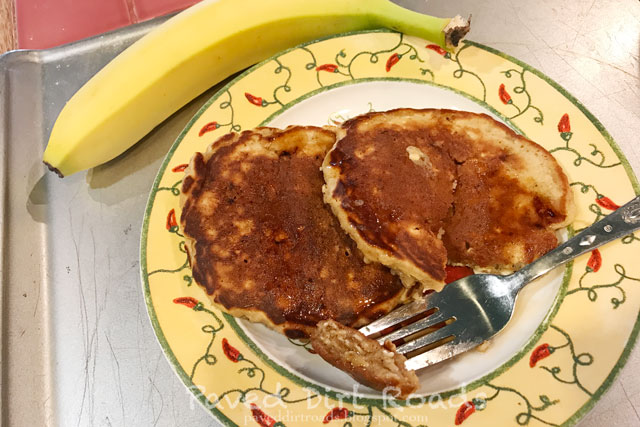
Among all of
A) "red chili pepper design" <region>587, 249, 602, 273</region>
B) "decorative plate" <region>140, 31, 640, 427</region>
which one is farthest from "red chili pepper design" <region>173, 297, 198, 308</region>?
"red chili pepper design" <region>587, 249, 602, 273</region>

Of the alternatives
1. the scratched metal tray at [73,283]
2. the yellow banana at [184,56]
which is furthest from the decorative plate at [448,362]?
the scratched metal tray at [73,283]

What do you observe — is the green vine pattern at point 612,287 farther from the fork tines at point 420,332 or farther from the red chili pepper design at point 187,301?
the red chili pepper design at point 187,301

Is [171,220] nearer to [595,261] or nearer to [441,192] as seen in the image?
[441,192]

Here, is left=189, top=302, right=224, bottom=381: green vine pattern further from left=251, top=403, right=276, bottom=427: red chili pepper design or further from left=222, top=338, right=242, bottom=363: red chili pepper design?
left=251, top=403, right=276, bottom=427: red chili pepper design

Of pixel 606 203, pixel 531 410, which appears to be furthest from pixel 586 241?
pixel 531 410

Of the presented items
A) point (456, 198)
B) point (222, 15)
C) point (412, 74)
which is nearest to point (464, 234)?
point (456, 198)
